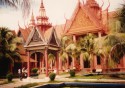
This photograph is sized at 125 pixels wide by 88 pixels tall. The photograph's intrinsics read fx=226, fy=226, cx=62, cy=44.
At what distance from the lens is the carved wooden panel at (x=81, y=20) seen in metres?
18.6

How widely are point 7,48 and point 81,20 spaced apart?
7.42 meters

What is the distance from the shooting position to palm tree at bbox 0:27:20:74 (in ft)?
45.5

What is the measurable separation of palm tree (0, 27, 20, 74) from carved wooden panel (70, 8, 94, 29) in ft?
19.9

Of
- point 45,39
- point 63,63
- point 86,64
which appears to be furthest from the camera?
point 63,63

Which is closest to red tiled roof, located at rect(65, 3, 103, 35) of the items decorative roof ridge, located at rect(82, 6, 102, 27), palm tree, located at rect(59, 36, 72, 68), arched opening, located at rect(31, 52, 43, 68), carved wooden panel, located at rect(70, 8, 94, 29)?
decorative roof ridge, located at rect(82, 6, 102, 27)

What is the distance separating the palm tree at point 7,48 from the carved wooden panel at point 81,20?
19.9 ft

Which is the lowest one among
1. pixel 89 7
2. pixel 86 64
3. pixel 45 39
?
pixel 86 64

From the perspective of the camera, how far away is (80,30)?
741 inches

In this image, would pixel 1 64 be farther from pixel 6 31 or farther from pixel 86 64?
pixel 86 64

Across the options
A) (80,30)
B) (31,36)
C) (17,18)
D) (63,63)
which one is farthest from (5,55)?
(63,63)

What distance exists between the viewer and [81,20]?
62.6 feet

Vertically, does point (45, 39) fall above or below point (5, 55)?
above

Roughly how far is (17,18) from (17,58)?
6.88 m

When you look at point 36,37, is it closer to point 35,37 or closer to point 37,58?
point 35,37
